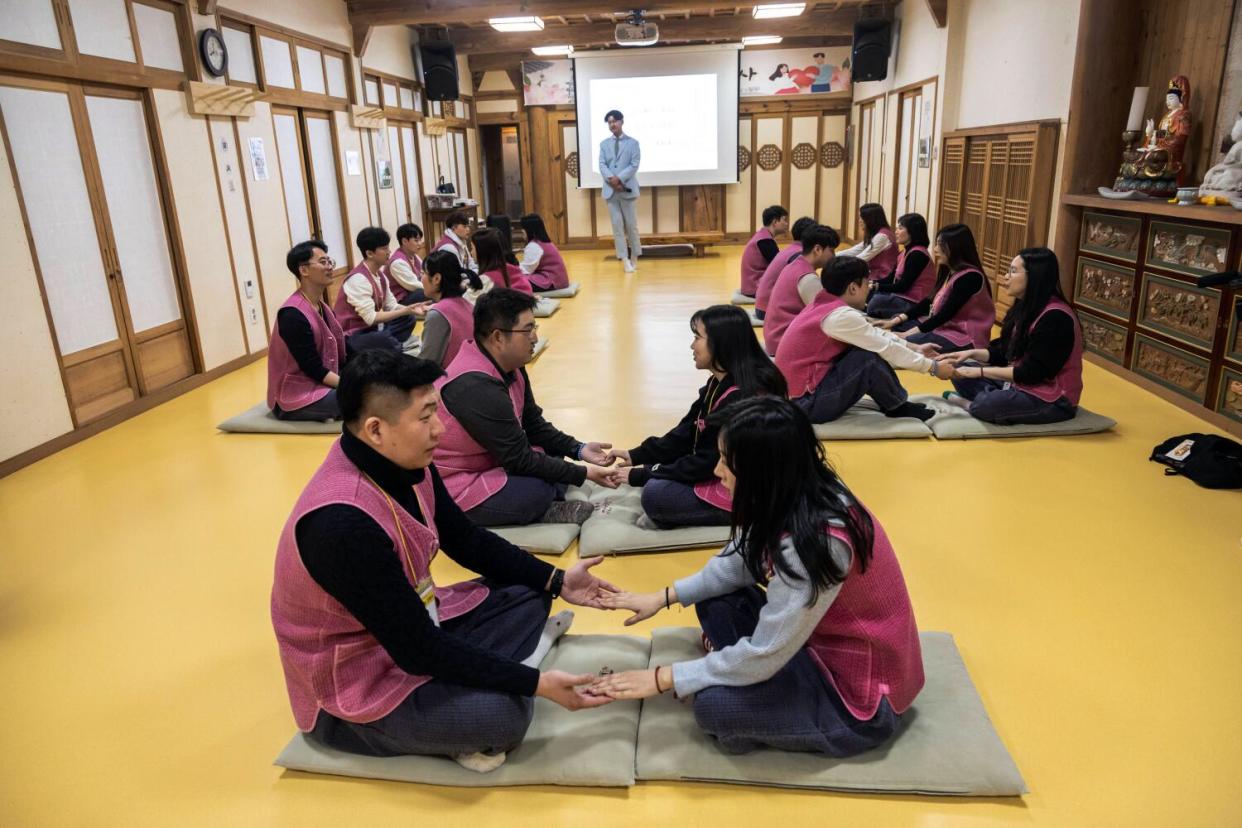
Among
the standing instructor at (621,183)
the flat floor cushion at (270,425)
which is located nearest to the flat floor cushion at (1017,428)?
the flat floor cushion at (270,425)

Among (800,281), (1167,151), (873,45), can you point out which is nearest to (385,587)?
(800,281)

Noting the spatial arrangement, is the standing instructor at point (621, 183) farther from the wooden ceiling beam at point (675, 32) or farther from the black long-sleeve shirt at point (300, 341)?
the black long-sleeve shirt at point (300, 341)

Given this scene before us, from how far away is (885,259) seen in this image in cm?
676

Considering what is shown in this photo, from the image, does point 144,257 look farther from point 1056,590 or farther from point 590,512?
point 1056,590

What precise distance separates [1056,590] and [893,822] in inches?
48.9

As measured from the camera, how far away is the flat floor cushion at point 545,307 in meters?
7.18

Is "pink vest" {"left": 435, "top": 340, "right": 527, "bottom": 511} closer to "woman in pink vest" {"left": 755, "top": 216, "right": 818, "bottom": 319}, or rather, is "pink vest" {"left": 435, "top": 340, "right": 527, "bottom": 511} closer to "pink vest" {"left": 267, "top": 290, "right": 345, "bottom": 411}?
"pink vest" {"left": 267, "top": 290, "right": 345, "bottom": 411}

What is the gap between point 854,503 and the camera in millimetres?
1623

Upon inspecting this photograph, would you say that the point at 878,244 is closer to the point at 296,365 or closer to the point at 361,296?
the point at 361,296

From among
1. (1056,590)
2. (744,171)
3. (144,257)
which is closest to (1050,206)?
(1056,590)

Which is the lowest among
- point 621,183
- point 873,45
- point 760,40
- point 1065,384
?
point 1065,384

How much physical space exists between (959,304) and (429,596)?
13.3 ft

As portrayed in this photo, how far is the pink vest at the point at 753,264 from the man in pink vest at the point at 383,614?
564 centimetres

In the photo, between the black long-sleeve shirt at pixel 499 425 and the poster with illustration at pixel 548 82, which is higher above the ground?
the poster with illustration at pixel 548 82
